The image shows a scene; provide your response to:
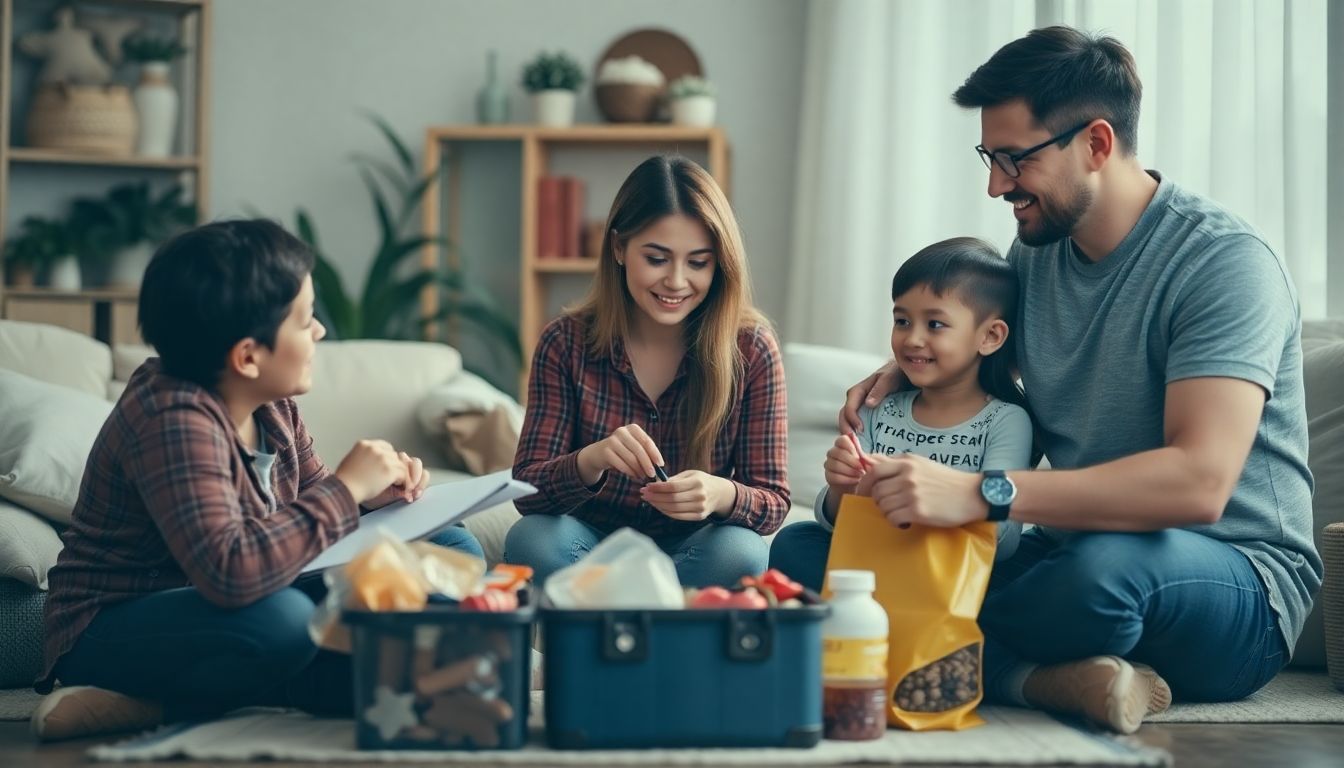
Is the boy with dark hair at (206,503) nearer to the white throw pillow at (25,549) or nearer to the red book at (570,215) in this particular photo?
the white throw pillow at (25,549)

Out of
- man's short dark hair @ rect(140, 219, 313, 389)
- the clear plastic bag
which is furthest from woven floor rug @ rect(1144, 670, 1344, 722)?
man's short dark hair @ rect(140, 219, 313, 389)

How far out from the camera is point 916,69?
396cm

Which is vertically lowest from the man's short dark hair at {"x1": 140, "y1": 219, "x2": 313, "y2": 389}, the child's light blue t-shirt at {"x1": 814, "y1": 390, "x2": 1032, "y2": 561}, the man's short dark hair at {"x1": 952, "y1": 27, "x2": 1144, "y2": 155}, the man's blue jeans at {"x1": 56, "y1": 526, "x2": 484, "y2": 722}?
the man's blue jeans at {"x1": 56, "y1": 526, "x2": 484, "y2": 722}

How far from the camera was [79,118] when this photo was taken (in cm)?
434

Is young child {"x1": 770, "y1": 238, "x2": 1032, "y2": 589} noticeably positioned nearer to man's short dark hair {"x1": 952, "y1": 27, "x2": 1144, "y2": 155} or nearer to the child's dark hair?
the child's dark hair

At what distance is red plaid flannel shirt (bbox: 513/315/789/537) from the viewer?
2170mm

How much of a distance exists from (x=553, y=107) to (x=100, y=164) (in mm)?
1486

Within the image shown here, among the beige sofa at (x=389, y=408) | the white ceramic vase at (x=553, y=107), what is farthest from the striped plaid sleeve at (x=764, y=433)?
the white ceramic vase at (x=553, y=107)

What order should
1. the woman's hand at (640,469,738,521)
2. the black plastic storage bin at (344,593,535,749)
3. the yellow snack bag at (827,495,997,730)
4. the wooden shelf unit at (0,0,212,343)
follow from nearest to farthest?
the black plastic storage bin at (344,593,535,749)
the yellow snack bag at (827,495,997,730)
the woman's hand at (640,469,738,521)
the wooden shelf unit at (0,0,212,343)

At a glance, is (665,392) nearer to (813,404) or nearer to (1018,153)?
(1018,153)

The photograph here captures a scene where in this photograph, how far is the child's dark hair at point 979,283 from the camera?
1.97 meters

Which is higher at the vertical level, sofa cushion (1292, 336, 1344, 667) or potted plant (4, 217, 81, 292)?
potted plant (4, 217, 81, 292)

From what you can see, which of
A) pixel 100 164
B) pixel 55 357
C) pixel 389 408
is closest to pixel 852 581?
pixel 389 408

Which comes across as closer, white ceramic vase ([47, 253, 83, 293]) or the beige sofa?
the beige sofa
